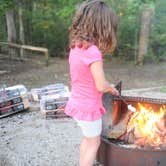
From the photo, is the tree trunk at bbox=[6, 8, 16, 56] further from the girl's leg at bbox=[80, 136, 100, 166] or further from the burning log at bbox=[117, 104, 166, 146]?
the girl's leg at bbox=[80, 136, 100, 166]

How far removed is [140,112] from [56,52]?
7.91m

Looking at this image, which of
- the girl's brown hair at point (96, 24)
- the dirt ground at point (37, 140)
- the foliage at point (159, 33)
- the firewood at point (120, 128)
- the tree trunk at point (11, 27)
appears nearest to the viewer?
the girl's brown hair at point (96, 24)

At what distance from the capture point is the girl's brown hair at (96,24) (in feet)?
7.06

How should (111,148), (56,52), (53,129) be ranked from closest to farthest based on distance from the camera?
(111,148) → (53,129) → (56,52)

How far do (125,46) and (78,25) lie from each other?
283 inches

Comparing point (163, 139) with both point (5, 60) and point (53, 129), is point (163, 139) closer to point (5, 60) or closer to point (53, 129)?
point (53, 129)

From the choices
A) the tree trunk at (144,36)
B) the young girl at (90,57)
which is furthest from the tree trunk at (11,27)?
the young girl at (90,57)

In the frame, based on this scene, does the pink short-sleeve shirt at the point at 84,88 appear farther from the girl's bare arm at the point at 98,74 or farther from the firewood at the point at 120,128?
the firewood at the point at 120,128

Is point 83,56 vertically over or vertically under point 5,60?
over

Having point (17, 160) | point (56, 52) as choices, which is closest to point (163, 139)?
point (17, 160)

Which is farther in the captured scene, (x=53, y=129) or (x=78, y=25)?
(x=53, y=129)

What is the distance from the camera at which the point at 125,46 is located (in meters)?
9.27

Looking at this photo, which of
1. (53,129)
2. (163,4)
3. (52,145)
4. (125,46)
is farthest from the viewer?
(125,46)

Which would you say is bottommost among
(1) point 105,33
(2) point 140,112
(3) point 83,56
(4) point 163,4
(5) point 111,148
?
(5) point 111,148
